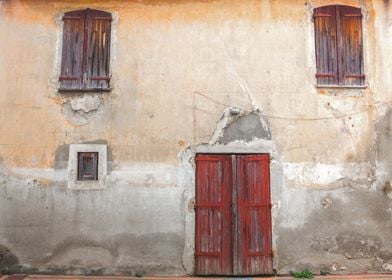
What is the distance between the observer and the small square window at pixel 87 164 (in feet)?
27.2

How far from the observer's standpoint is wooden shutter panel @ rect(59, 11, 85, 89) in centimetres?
843

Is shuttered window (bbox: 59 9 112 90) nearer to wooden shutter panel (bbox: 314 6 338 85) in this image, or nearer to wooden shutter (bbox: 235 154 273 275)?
wooden shutter (bbox: 235 154 273 275)

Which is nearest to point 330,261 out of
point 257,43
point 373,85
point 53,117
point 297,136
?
point 297,136

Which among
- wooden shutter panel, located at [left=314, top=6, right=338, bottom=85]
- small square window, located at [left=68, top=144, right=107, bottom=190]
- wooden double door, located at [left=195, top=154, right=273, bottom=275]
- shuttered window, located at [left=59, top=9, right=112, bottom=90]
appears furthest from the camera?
wooden shutter panel, located at [left=314, top=6, right=338, bottom=85]

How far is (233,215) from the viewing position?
8094 millimetres

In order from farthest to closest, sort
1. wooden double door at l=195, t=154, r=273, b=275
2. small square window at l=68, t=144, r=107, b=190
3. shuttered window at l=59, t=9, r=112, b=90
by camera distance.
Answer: shuttered window at l=59, t=9, r=112, b=90
small square window at l=68, t=144, r=107, b=190
wooden double door at l=195, t=154, r=273, b=275

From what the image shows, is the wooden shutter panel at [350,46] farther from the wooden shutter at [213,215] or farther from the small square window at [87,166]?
the small square window at [87,166]

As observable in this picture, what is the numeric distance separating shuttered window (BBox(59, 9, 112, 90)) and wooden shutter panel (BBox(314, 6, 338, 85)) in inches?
159

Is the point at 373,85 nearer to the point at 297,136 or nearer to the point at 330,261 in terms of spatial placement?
the point at 297,136

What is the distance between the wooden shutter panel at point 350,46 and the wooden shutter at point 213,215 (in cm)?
287

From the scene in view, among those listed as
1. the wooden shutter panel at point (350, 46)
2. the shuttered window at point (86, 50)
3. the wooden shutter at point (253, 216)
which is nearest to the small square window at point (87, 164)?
the shuttered window at point (86, 50)

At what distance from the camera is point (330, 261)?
320 inches

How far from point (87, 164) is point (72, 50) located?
7.26 ft

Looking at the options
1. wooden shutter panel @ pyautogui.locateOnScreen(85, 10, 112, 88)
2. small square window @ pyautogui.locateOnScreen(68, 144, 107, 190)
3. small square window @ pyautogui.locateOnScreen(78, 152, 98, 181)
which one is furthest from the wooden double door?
wooden shutter panel @ pyautogui.locateOnScreen(85, 10, 112, 88)
